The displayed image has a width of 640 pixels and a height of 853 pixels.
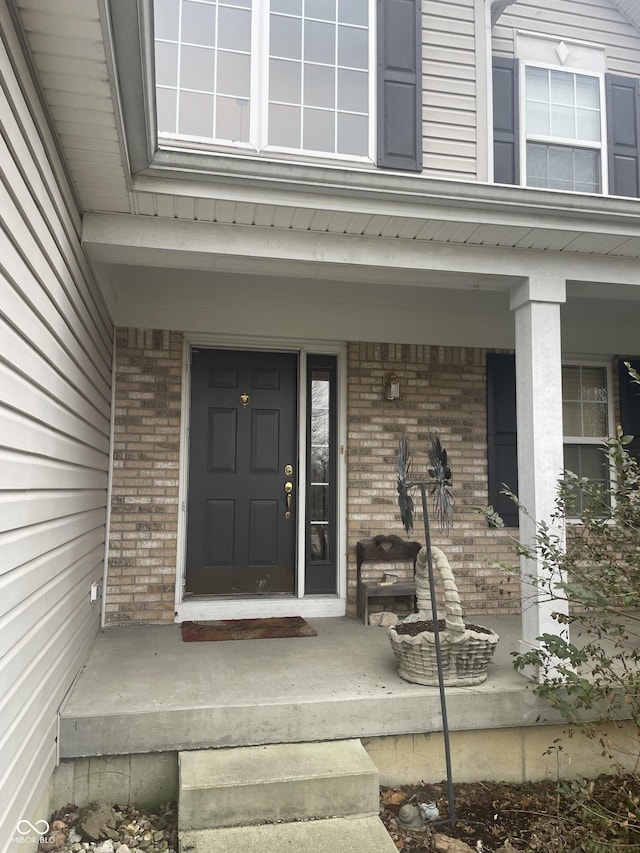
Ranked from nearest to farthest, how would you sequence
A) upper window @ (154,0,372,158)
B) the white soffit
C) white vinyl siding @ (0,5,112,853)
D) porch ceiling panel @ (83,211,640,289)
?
white vinyl siding @ (0,5,112,853)
porch ceiling panel @ (83,211,640,289)
upper window @ (154,0,372,158)
the white soffit

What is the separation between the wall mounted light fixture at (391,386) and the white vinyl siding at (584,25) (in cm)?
261

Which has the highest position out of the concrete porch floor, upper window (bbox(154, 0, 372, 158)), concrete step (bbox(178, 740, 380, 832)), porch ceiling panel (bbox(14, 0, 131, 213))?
upper window (bbox(154, 0, 372, 158))

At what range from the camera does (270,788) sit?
7.75 feet

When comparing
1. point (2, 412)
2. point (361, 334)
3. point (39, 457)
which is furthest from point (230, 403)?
point (2, 412)

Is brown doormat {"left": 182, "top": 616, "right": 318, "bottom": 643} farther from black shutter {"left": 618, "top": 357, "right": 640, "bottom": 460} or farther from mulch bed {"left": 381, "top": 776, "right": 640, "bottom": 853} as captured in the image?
black shutter {"left": 618, "top": 357, "right": 640, "bottom": 460}

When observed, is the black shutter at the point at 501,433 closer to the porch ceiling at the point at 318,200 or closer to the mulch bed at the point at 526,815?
the porch ceiling at the point at 318,200

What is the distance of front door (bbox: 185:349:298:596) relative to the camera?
4.39 m

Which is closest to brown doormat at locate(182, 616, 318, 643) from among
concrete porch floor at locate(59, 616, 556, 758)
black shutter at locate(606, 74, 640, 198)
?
concrete porch floor at locate(59, 616, 556, 758)

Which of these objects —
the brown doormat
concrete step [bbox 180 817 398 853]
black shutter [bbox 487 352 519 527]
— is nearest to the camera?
concrete step [bbox 180 817 398 853]

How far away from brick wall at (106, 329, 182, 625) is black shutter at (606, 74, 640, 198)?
141 inches

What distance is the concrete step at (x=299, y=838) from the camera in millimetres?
2158

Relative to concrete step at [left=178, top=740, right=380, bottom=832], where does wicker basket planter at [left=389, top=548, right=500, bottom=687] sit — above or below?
above

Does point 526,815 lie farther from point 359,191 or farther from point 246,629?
point 359,191

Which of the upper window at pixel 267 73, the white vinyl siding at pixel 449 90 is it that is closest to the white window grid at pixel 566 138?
the white vinyl siding at pixel 449 90
